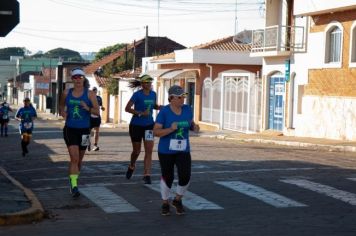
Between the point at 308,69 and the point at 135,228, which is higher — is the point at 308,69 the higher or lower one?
the higher one

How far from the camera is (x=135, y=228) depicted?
27.6 ft

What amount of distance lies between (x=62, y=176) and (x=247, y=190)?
4.08 m

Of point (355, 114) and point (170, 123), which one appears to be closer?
point (170, 123)

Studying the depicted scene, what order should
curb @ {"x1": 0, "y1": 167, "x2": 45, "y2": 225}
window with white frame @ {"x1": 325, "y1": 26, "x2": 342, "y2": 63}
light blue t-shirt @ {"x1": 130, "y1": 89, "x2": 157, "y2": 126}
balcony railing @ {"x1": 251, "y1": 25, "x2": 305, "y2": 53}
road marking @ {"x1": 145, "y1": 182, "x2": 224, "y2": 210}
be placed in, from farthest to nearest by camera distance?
balcony railing @ {"x1": 251, "y1": 25, "x2": 305, "y2": 53} → window with white frame @ {"x1": 325, "y1": 26, "x2": 342, "y2": 63} → light blue t-shirt @ {"x1": 130, "y1": 89, "x2": 157, "y2": 126} → road marking @ {"x1": 145, "y1": 182, "x2": 224, "y2": 210} → curb @ {"x1": 0, "y1": 167, "x2": 45, "y2": 225}

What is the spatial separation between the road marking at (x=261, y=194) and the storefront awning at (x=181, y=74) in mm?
28740

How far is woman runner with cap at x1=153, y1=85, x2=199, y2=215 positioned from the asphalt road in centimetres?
34

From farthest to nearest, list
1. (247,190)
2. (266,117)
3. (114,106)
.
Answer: (114,106) → (266,117) → (247,190)

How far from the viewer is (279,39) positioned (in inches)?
1219

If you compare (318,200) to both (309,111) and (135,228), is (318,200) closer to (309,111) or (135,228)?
(135,228)

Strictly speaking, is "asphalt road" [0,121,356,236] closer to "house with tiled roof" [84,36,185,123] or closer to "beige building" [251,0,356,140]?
"beige building" [251,0,356,140]

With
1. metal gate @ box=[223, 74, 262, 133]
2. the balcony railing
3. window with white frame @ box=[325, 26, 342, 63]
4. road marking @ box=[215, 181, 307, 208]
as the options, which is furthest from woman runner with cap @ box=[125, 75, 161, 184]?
metal gate @ box=[223, 74, 262, 133]

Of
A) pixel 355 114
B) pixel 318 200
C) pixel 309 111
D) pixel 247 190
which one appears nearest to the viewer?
pixel 318 200

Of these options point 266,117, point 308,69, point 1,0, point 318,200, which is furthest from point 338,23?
point 1,0

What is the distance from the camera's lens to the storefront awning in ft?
134
